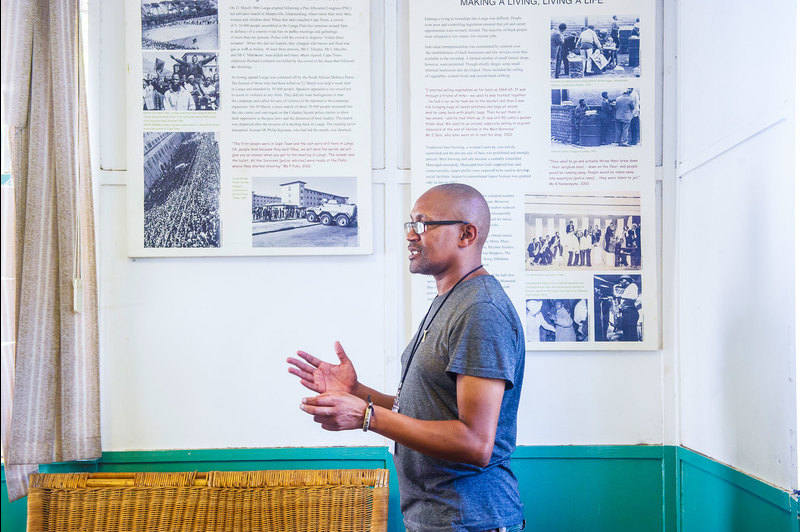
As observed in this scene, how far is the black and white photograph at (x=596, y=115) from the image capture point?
8.84 feet

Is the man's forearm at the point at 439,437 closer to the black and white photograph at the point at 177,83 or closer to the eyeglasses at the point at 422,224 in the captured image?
the eyeglasses at the point at 422,224

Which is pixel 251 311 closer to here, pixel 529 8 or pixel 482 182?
pixel 482 182

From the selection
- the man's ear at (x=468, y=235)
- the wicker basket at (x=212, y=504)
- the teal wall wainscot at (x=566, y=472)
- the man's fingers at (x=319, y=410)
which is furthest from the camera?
the teal wall wainscot at (x=566, y=472)

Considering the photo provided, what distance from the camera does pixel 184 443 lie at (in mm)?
2656

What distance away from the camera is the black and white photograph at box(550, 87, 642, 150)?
2693 millimetres

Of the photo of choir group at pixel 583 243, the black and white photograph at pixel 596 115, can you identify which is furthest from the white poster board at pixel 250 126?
the black and white photograph at pixel 596 115

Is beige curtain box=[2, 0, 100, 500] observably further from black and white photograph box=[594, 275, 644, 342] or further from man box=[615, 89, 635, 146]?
man box=[615, 89, 635, 146]

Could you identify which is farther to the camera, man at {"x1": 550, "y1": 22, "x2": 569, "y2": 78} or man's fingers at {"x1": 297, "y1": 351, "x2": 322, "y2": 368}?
man at {"x1": 550, "y1": 22, "x2": 569, "y2": 78}

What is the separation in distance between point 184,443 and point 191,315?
1.67 ft

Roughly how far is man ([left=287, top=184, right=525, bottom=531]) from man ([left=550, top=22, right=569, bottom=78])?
107 centimetres

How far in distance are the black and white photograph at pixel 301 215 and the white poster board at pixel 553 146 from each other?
0.31 meters

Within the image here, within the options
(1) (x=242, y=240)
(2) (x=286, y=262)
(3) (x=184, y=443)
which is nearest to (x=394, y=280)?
(2) (x=286, y=262)

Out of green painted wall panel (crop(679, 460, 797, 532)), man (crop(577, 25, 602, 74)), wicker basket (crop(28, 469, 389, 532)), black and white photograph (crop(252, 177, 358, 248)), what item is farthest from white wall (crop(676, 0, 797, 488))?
black and white photograph (crop(252, 177, 358, 248))

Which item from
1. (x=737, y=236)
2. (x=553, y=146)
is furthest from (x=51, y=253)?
(x=737, y=236)
